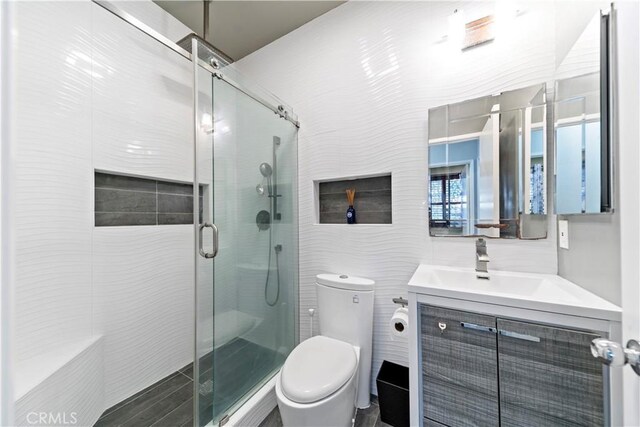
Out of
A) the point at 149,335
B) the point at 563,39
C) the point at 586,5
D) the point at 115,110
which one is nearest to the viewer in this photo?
the point at 586,5

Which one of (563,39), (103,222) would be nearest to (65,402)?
(103,222)

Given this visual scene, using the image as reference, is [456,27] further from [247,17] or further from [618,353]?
[618,353]

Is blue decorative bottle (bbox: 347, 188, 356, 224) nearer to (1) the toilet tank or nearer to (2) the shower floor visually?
(1) the toilet tank

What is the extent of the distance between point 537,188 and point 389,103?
940mm

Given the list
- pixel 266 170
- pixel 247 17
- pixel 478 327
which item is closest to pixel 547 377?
pixel 478 327

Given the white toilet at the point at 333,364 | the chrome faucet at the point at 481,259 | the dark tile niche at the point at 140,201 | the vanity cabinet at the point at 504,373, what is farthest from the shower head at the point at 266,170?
the chrome faucet at the point at 481,259

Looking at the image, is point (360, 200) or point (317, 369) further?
point (360, 200)

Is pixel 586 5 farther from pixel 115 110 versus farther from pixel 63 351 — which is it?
pixel 63 351

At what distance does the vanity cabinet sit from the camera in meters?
0.78

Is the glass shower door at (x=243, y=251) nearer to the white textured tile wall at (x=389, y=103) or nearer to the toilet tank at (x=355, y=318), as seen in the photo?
the white textured tile wall at (x=389, y=103)

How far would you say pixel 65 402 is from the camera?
1148 mm

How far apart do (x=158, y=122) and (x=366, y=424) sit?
2.39 metres

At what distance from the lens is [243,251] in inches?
56.1

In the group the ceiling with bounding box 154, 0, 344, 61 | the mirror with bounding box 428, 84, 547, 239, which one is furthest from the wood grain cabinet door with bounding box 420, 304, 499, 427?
the ceiling with bounding box 154, 0, 344, 61
